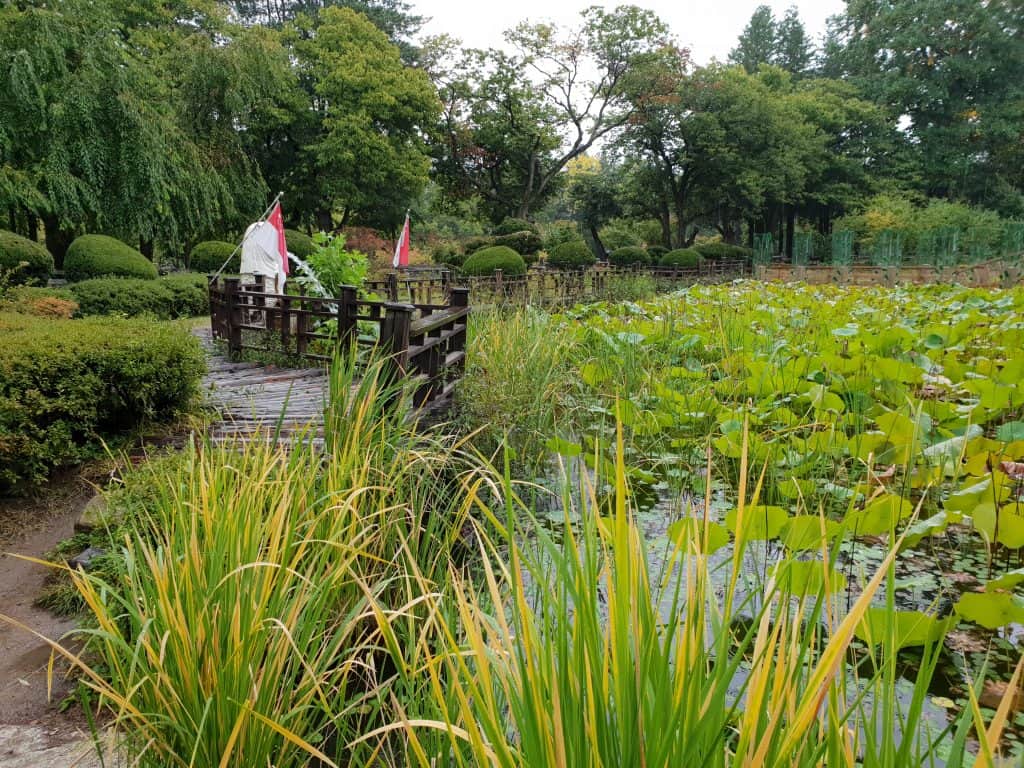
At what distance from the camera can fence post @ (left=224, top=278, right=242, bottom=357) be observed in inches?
280

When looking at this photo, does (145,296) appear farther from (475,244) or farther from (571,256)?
(475,244)

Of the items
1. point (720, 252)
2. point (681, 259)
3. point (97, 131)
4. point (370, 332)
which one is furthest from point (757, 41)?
point (370, 332)

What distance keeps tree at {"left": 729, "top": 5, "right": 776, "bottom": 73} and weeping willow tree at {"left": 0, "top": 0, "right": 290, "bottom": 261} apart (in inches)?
1370

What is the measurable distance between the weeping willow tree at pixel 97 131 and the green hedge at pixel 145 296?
4.71 ft

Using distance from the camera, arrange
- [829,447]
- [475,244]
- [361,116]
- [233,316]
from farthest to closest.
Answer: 1. [475,244]
2. [361,116]
3. [233,316]
4. [829,447]

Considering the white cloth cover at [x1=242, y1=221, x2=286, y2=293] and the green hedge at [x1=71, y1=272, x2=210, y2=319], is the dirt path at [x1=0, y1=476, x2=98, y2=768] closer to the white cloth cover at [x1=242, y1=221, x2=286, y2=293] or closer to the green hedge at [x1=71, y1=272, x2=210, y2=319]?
the white cloth cover at [x1=242, y1=221, x2=286, y2=293]

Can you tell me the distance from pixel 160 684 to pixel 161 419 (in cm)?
339

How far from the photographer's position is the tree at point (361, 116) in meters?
20.9

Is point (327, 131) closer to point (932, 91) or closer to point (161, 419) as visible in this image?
point (161, 419)

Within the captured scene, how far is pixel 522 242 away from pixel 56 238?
12.0 metres

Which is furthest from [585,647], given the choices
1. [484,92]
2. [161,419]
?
[484,92]

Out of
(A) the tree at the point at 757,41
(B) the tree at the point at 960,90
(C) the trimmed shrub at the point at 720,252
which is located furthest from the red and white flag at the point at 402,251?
(A) the tree at the point at 757,41

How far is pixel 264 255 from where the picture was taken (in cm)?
841

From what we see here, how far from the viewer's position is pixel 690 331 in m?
5.35
